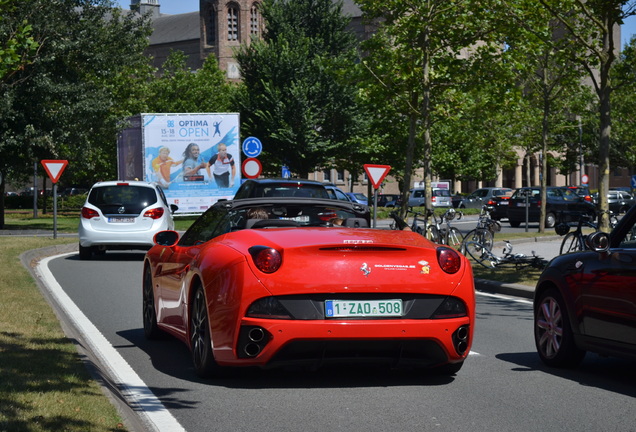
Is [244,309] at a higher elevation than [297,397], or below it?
higher

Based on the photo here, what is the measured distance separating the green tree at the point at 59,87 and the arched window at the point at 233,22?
77870mm

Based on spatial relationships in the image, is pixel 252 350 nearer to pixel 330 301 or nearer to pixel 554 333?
pixel 330 301

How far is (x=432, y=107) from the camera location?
26.5m

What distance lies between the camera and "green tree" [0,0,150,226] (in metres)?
34.6

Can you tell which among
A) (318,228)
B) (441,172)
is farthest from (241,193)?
(441,172)

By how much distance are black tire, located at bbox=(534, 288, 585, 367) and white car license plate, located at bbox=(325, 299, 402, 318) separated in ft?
5.57

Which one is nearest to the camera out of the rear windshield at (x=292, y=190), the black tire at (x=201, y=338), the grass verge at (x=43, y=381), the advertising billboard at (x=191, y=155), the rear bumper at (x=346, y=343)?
the grass verge at (x=43, y=381)

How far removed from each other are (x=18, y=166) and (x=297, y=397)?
32481mm

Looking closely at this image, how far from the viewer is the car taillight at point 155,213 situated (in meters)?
21.4

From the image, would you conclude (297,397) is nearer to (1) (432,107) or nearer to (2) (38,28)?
(1) (432,107)

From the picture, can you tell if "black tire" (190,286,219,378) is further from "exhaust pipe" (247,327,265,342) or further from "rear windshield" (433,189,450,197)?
"rear windshield" (433,189,450,197)

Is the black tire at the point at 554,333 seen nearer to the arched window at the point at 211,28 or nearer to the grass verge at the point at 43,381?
the grass verge at the point at 43,381

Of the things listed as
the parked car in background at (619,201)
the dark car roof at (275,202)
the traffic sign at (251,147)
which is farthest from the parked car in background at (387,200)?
the dark car roof at (275,202)

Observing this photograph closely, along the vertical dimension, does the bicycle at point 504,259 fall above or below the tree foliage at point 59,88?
below
